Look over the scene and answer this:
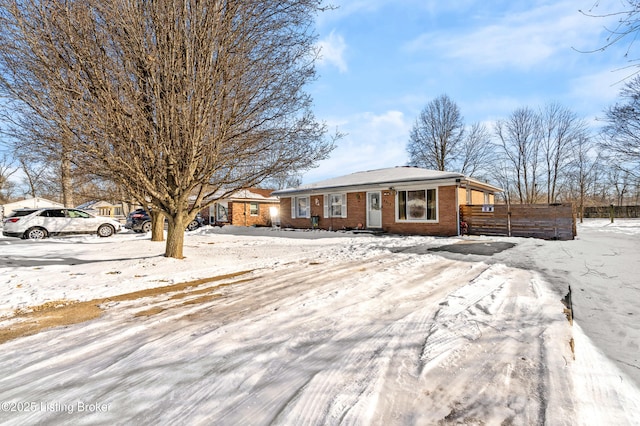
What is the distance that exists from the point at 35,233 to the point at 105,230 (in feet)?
8.65

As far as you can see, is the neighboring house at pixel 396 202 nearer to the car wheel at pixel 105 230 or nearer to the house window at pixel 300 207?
the house window at pixel 300 207

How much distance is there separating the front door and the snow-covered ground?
10.5 metres

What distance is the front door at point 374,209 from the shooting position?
51.9 ft

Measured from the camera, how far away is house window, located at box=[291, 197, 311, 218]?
62.3ft

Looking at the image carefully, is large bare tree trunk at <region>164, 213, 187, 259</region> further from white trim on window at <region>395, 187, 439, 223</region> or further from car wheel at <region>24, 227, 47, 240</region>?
car wheel at <region>24, 227, 47, 240</region>

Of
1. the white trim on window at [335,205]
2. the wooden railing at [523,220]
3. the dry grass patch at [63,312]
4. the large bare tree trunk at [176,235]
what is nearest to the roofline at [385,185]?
the white trim on window at [335,205]

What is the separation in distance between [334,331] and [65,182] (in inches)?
359

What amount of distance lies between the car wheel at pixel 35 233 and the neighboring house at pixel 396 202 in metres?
12.4

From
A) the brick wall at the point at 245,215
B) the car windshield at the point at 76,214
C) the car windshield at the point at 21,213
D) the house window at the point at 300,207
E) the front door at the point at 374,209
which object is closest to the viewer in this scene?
the car windshield at the point at 21,213

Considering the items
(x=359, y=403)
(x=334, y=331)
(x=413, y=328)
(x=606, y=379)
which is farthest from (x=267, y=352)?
(x=606, y=379)

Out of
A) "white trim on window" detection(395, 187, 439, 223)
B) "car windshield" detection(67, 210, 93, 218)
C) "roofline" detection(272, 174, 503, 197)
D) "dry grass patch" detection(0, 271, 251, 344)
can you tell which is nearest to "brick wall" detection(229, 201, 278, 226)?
"roofline" detection(272, 174, 503, 197)

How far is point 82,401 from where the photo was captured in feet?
6.21

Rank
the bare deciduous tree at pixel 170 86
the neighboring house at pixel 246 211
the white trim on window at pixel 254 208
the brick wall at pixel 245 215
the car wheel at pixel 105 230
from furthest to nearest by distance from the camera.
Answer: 1. the white trim on window at pixel 254 208
2. the brick wall at pixel 245 215
3. the neighboring house at pixel 246 211
4. the car wheel at pixel 105 230
5. the bare deciduous tree at pixel 170 86

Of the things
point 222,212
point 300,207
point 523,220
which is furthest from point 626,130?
point 222,212
